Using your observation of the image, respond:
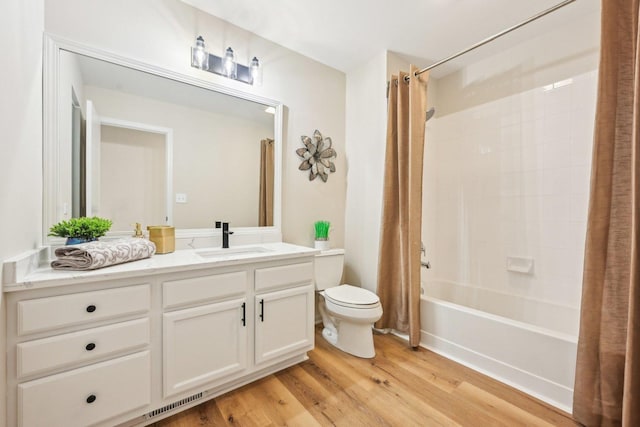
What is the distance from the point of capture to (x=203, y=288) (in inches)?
56.7

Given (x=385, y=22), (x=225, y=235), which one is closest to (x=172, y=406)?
(x=225, y=235)

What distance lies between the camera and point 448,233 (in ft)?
9.34

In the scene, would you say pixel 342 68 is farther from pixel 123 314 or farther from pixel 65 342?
pixel 65 342

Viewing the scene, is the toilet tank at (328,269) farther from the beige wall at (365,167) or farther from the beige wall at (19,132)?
the beige wall at (19,132)

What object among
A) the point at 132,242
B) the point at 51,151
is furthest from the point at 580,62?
the point at 51,151

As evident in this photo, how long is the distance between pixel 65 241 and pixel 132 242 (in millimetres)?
412

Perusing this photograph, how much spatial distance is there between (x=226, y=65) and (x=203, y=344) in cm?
189

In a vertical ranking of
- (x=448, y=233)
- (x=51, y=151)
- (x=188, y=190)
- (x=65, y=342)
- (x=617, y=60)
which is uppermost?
(x=617, y=60)

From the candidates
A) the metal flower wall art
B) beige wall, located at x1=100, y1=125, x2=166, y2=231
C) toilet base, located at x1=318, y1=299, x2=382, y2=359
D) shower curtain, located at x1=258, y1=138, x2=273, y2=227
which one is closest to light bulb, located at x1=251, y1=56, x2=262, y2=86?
shower curtain, located at x1=258, y1=138, x2=273, y2=227

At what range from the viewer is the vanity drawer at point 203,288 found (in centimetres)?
135

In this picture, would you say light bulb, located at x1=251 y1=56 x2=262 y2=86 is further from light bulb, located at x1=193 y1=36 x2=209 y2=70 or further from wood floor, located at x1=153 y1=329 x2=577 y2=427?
wood floor, located at x1=153 y1=329 x2=577 y2=427

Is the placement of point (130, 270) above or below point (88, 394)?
above

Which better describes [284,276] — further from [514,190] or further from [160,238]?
[514,190]

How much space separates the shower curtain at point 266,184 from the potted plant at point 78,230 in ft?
3.50
